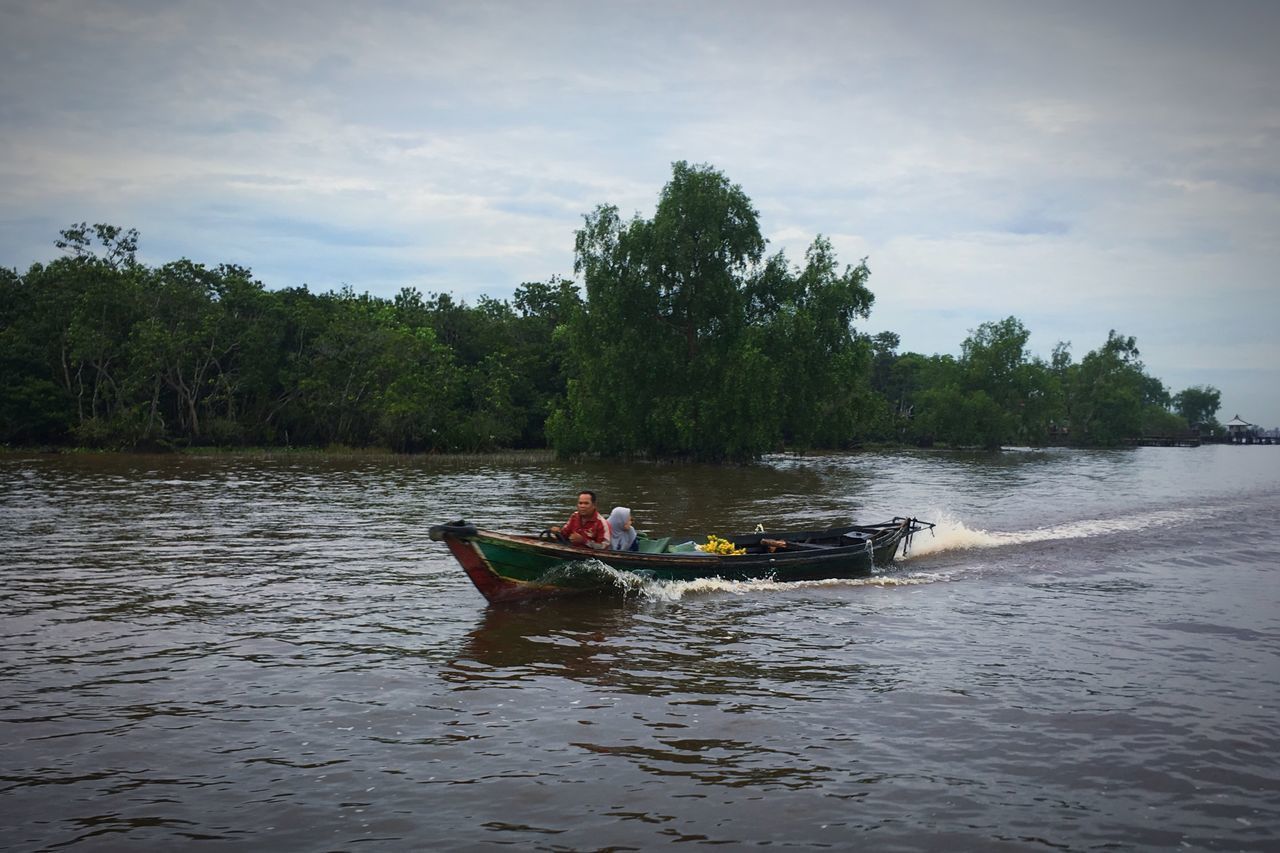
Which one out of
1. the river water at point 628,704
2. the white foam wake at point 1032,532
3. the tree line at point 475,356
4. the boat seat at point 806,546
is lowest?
the river water at point 628,704

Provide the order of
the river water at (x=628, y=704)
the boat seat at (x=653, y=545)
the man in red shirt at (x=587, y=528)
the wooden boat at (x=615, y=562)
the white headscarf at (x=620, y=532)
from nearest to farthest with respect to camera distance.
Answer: the river water at (x=628, y=704), the wooden boat at (x=615, y=562), the man in red shirt at (x=587, y=528), the white headscarf at (x=620, y=532), the boat seat at (x=653, y=545)

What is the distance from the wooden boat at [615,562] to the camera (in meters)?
13.4

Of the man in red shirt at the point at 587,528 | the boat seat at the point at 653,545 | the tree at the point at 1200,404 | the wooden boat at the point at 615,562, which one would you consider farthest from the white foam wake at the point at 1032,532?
the tree at the point at 1200,404

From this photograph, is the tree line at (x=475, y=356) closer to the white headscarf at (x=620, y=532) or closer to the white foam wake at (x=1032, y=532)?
the white foam wake at (x=1032, y=532)

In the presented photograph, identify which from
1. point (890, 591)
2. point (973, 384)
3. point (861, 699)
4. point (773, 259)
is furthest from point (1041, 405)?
point (861, 699)

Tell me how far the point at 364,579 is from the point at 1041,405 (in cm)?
9523

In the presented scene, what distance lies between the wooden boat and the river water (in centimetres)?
36

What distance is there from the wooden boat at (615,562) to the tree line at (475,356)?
31.5 metres

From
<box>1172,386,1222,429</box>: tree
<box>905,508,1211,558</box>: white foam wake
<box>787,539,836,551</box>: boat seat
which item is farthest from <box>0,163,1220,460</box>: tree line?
<box>1172,386,1222,429</box>: tree

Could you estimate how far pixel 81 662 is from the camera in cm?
1046

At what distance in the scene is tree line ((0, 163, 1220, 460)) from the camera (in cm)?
4984

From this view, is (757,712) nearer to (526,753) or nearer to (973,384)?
(526,753)

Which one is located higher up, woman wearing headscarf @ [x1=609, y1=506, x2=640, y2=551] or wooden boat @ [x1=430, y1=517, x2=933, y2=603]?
woman wearing headscarf @ [x1=609, y1=506, x2=640, y2=551]

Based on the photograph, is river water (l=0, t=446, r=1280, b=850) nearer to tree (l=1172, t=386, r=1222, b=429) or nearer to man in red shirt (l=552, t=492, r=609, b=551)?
man in red shirt (l=552, t=492, r=609, b=551)
